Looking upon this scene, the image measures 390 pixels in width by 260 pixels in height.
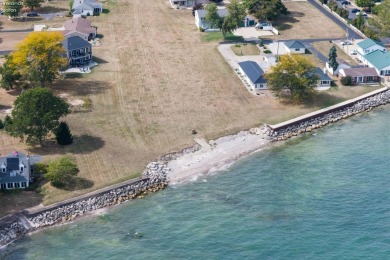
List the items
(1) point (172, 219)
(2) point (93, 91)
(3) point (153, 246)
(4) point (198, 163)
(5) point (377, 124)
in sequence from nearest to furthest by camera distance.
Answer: (3) point (153, 246), (1) point (172, 219), (4) point (198, 163), (5) point (377, 124), (2) point (93, 91)

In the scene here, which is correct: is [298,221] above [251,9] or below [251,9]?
below

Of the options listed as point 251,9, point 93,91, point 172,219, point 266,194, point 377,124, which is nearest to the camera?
point 172,219

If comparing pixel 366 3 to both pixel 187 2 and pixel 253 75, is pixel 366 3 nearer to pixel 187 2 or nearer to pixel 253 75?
pixel 187 2

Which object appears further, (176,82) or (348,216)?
(176,82)

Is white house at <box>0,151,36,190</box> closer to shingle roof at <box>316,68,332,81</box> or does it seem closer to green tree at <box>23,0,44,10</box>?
shingle roof at <box>316,68,332,81</box>

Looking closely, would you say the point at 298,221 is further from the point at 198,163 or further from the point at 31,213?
A: the point at 31,213

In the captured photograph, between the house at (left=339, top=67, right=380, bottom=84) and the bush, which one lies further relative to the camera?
the house at (left=339, top=67, right=380, bottom=84)

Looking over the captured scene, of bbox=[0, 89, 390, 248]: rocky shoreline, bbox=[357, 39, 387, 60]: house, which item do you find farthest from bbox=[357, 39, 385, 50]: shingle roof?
bbox=[0, 89, 390, 248]: rocky shoreline

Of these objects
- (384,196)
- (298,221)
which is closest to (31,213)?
(298,221)

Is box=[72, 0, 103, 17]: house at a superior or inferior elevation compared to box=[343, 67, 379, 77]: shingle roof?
superior
